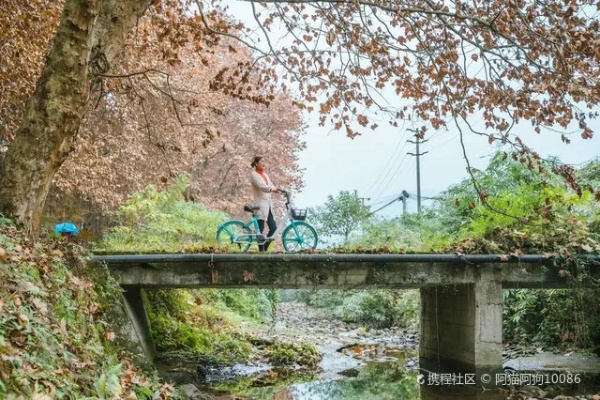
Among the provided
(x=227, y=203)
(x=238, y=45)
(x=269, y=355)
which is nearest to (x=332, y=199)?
(x=227, y=203)

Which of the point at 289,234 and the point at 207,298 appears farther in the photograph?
the point at 207,298

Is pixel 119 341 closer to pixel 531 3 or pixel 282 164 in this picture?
pixel 531 3

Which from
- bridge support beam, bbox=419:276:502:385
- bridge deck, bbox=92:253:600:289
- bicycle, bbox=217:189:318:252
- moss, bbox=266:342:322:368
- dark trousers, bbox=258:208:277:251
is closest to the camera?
bridge deck, bbox=92:253:600:289

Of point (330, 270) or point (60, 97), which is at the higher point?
point (60, 97)

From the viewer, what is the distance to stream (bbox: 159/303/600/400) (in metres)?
9.42

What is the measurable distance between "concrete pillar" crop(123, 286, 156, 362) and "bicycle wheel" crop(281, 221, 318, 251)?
3028mm

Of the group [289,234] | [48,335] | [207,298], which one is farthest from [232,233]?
[48,335]

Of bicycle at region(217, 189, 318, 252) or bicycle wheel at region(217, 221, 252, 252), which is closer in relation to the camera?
bicycle at region(217, 189, 318, 252)

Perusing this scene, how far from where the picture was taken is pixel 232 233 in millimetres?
11695

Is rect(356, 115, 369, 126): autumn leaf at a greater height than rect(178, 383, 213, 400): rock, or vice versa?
rect(356, 115, 369, 126): autumn leaf

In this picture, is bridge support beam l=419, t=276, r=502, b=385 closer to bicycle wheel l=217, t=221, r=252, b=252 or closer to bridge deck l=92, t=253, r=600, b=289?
bridge deck l=92, t=253, r=600, b=289

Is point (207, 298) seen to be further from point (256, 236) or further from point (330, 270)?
point (330, 270)

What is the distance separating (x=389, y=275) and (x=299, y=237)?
194 cm

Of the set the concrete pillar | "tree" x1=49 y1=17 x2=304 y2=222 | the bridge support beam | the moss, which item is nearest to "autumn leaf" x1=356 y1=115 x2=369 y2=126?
"tree" x1=49 y1=17 x2=304 y2=222
